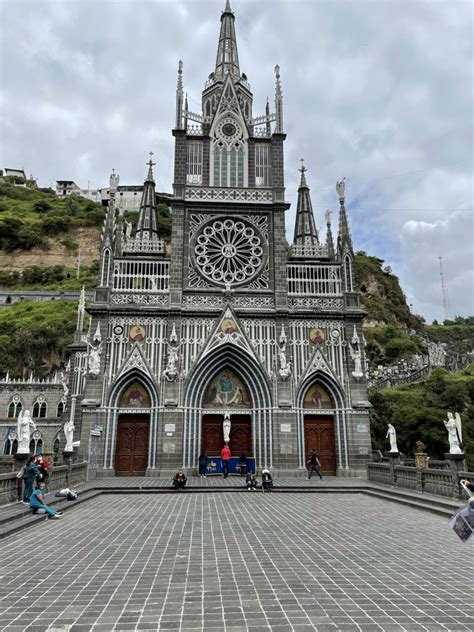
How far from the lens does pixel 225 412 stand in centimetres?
2595

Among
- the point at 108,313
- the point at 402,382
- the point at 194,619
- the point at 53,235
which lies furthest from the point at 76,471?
the point at 53,235

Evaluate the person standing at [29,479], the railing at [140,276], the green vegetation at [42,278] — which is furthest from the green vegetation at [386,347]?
the person standing at [29,479]

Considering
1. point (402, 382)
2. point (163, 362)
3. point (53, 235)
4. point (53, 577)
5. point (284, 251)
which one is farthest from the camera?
point (53, 235)

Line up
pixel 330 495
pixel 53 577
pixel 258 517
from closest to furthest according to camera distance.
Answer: pixel 53 577
pixel 258 517
pixel 330 495

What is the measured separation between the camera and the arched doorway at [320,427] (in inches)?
1012

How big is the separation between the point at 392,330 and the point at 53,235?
73.4m

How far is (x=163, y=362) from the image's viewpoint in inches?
1012

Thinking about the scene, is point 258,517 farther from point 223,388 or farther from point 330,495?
point 223,388

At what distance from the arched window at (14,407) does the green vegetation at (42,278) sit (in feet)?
156

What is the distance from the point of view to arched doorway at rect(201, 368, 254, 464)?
25766mm

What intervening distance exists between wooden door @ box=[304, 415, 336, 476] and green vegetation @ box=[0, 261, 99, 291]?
74.7m

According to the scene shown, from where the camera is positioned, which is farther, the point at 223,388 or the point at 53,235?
the point at 53,235

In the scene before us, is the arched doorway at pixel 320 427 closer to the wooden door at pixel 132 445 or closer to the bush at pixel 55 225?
the wooden door at pixel 132 445

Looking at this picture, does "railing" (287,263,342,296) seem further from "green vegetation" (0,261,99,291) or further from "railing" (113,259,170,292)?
"green vegetation" (0,261,99,291)
